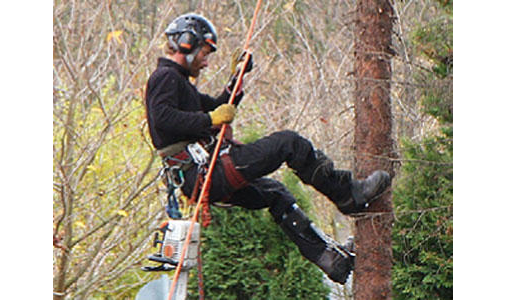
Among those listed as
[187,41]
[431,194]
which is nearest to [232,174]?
[187,41]

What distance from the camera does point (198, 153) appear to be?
5.23 meters

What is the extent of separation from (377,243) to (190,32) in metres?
2.19

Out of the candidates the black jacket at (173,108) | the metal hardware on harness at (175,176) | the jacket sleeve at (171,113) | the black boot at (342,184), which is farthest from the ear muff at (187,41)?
the black boot at (342,184)

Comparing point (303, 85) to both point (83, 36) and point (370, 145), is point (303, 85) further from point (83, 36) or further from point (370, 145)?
point (370, 145)

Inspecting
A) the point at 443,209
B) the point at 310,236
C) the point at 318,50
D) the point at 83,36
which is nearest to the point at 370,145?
the point at 443,209

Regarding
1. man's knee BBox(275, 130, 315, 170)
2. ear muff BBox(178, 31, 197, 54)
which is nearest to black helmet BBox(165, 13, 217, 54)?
ear muff BBox(178, 31, 197, 54)

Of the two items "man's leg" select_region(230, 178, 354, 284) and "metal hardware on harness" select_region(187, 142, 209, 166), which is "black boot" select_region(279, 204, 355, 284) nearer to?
"man's leg" select_region(230, 178, 354, 284)

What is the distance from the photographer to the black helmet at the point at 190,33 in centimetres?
533

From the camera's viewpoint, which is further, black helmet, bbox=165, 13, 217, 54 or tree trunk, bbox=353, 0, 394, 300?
black helmet, bbox=165, 13, 217, 54

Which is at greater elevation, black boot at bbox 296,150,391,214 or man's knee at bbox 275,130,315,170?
man's knee at bbox 275,130,315,170

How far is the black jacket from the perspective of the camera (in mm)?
4965

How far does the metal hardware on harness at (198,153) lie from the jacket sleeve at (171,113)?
0.16m

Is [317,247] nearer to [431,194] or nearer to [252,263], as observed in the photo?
[252,263]

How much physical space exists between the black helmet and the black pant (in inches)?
34.5
